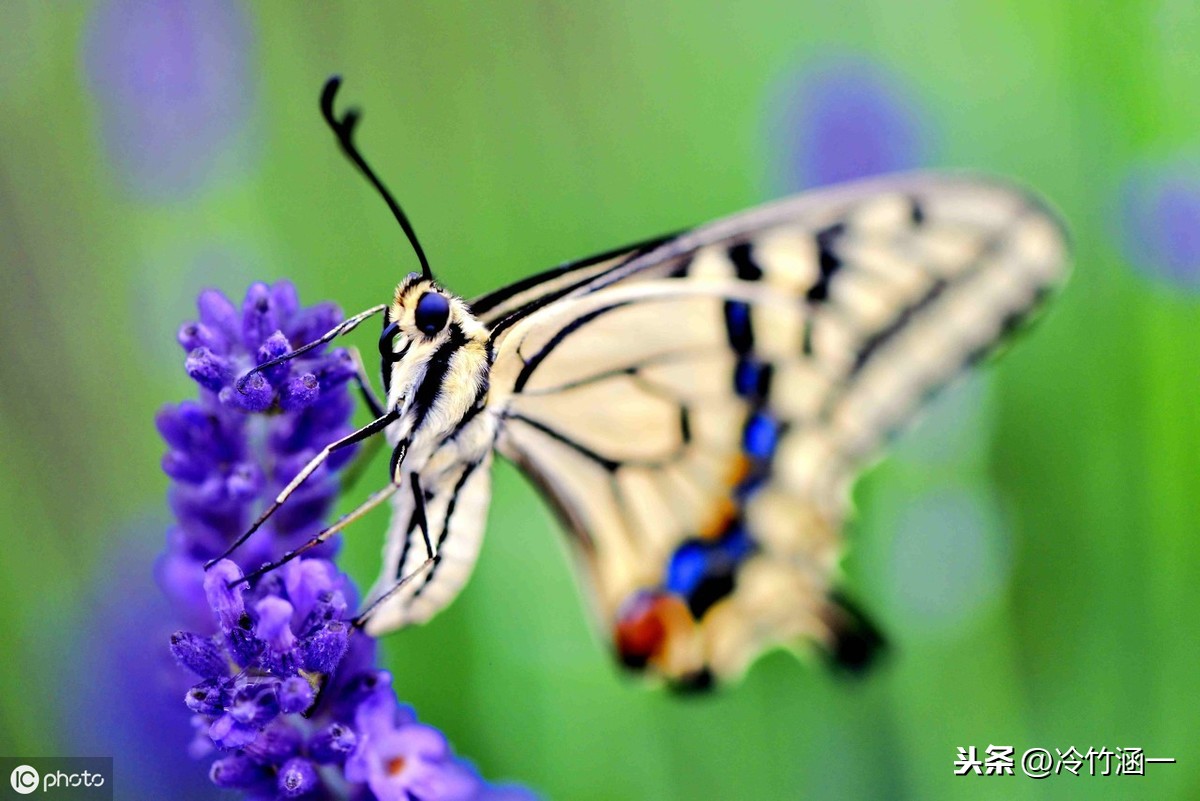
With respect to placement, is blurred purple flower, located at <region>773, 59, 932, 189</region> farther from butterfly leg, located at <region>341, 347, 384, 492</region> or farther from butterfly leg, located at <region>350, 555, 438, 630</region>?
butterfly leg, located at <region>350, 555, 438, 630</region>

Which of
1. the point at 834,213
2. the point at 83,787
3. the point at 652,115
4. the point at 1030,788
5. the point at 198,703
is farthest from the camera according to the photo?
the point at 652,115

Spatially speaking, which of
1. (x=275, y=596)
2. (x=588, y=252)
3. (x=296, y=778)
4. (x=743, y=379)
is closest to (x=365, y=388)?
(x=275, y=596)

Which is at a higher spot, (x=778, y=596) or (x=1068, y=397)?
(x=1068, y=397)

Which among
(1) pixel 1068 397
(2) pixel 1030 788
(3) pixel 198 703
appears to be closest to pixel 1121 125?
(1) pixel 1068 397

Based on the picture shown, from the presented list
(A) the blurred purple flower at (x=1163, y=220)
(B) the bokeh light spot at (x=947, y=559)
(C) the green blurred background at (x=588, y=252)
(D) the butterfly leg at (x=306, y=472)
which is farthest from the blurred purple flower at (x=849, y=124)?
(D) the butterfly leg at (x=306, y=472)

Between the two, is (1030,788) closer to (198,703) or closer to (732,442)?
(732,442)

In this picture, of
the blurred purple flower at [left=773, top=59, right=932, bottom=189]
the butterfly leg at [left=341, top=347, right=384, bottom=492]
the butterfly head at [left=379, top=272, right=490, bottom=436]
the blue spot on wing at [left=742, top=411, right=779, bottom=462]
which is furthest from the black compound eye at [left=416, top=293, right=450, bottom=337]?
the blurred purple flower at [left=773, top=59, right=932, bottom=189]
